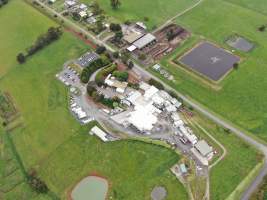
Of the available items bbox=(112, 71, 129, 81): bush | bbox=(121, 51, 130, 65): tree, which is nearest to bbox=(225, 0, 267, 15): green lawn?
bbox=(121, 51, 130, 65): tree

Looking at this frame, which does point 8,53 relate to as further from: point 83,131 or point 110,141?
point 110,141

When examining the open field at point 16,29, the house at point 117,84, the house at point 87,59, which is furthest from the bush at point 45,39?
the house at point 117,84

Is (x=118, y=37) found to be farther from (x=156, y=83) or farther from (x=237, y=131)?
(x=237, y=131)

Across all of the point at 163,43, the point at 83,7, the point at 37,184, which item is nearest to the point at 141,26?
the point at 163,43

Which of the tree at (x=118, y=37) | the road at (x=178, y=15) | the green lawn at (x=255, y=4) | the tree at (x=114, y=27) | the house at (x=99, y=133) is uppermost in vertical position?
the green lawn at (x=255, y=4)

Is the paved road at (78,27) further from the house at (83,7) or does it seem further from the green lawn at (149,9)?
the green lawn at (149,9)

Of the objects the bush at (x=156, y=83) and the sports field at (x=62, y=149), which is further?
the bush at (x=156, y=83)

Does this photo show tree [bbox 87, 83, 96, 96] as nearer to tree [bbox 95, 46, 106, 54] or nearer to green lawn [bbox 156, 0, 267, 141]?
tree [bbox 95, 46, 106, 54]

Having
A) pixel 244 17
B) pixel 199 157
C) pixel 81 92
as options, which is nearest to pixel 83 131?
pixel 81 92
